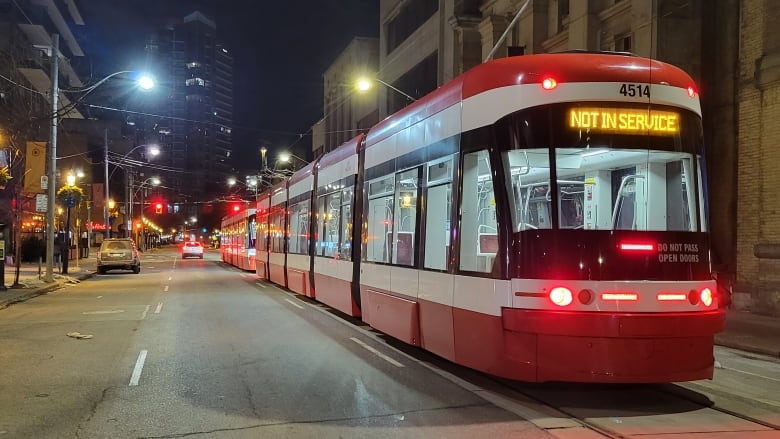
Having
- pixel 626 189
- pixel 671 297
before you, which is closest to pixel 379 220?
pixel 626 189

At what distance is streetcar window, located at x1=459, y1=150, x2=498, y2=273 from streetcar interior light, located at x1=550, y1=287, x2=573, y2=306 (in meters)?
0.79

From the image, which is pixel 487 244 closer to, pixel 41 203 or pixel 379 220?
pixel 379 220

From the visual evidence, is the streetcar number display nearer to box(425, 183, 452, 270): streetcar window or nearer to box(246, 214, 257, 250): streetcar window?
box(425, 183, 452, 270): streetcar window

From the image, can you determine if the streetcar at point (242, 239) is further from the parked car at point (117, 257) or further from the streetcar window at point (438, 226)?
the streetcar window at point (438, 226)

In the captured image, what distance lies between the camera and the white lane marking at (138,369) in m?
8.07

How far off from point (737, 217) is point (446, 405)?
12714 mm

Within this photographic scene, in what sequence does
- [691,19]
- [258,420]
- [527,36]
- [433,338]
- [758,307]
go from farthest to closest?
[527,36]
[691,19]
[758,307]
[433,338]
[258,420]

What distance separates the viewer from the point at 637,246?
639cm

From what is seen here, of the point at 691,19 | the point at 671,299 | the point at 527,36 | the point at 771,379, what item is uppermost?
the point at 527,36

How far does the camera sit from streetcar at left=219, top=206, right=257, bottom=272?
3070cm

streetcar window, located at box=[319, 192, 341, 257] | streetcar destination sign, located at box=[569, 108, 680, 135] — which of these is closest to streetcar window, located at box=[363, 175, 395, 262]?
streetcar window, located at box=[319, 192, 341, 257]

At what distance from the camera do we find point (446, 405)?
22.4 ft

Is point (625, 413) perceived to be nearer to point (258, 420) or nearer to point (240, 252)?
point (258, 420)

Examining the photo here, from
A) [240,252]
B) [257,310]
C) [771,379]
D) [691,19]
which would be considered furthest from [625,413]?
[240,252]
